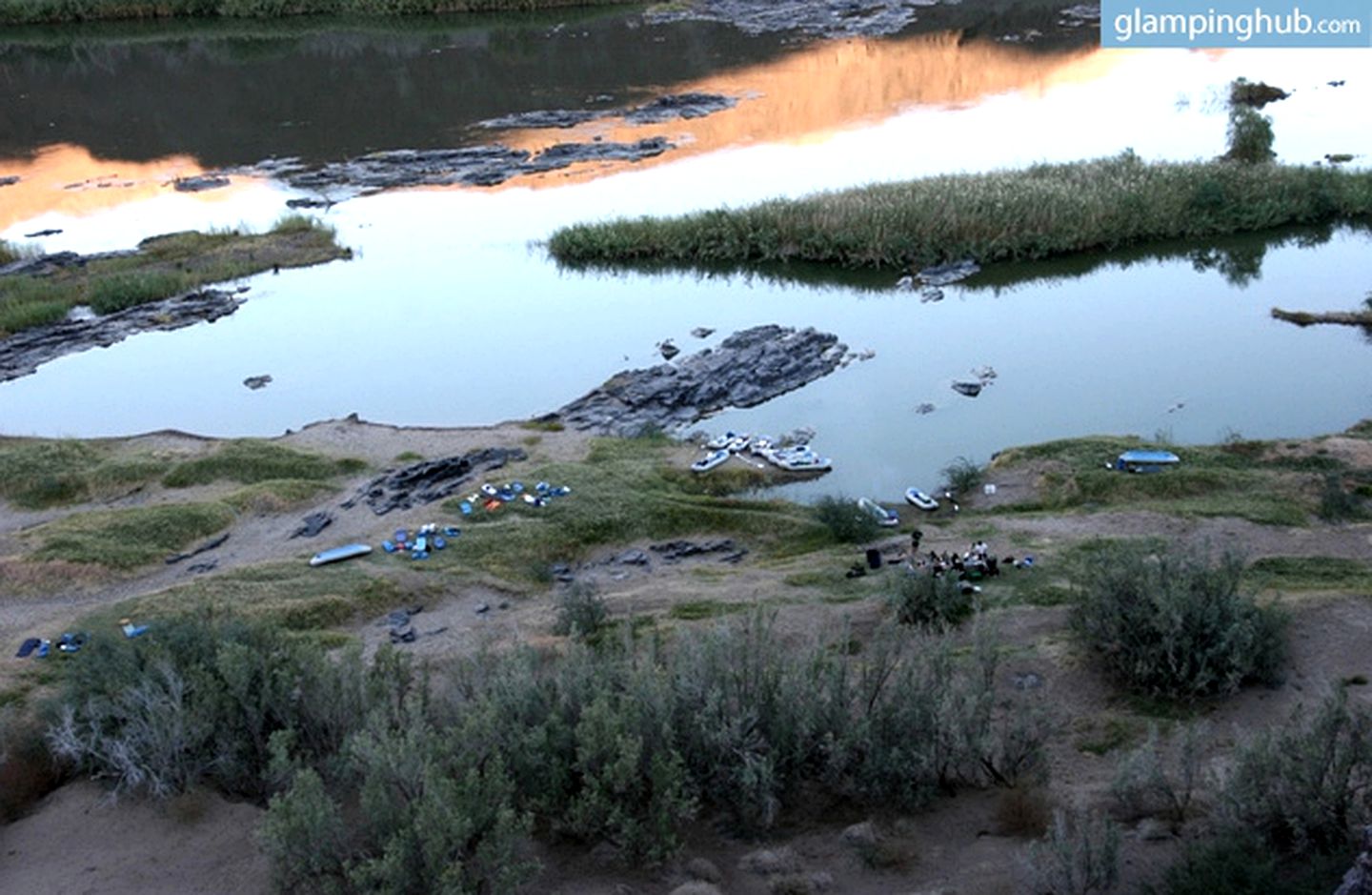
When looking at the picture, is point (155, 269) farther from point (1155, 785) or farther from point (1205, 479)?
point (1155, 785)

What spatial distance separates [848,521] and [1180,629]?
508 cm

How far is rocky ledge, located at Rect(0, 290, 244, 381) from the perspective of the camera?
74.2 feet

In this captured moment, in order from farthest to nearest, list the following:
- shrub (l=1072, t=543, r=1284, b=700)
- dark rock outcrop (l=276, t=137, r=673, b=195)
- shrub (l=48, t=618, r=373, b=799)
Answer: dark rock outcrop (l=276, t=137, r=673, b=195), shrub (l=1072, t=543, r=1284, b=700), shrub (l=48, t=618, r=373, b=799)

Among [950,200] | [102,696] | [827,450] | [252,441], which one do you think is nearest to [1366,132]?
[950,200]

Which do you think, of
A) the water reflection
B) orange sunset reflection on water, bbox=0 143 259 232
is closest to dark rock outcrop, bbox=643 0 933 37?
the water reflection

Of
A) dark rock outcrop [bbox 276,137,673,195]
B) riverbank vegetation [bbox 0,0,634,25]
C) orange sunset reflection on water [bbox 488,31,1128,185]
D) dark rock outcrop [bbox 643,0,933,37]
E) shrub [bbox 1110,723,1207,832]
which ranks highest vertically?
riverbank vegetation [bbox 0,0,634,25]

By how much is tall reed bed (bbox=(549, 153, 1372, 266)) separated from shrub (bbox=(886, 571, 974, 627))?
560 inches

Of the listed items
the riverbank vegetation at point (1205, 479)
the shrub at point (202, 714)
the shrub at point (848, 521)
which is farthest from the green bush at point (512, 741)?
the riverbank vegetation at point (1205, 479)

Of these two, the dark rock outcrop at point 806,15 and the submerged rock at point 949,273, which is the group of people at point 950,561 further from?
the dark rock outcrop at point 806,15

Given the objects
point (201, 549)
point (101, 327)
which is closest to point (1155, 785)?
point (201, 549)

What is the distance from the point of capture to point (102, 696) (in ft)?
27.2

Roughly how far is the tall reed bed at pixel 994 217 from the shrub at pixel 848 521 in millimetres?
11144

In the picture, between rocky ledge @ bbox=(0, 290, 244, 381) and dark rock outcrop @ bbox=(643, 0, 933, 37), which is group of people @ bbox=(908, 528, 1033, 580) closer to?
rocky ledge @ bbox=(0, 290, 244, 381)

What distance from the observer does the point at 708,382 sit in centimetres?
1892
